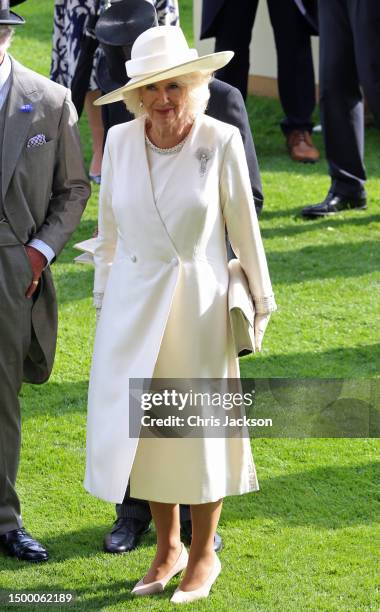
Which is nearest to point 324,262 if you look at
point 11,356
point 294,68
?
point 294,68

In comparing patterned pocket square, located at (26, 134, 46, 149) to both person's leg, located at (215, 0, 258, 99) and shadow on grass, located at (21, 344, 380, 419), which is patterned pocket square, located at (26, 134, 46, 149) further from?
person's leg, located at (215, 0, 258, 99)

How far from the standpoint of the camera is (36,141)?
14.6 feet

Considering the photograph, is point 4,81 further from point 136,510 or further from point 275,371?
point 275,371

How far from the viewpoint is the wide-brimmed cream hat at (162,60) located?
13.2ft

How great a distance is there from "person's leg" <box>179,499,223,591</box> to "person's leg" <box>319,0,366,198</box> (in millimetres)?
4193

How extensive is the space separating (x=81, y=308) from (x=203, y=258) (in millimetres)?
2879

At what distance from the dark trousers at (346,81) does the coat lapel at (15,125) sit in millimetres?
3686

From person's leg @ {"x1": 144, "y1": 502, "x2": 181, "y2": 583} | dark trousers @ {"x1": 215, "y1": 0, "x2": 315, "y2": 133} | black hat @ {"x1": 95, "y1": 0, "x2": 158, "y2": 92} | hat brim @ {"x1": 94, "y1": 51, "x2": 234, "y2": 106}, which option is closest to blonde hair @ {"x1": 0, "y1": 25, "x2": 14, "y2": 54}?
hat brim @ {"x1": 94, "y1": 51, "x2": 234, "y2": 106}

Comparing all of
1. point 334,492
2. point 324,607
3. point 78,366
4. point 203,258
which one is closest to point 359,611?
point 324,607

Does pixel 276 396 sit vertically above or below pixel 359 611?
below

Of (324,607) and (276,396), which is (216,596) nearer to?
(324,607)

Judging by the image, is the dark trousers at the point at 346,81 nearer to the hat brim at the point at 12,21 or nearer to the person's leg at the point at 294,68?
the person's leg at the point at 294,68

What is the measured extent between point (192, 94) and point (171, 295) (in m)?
0.64

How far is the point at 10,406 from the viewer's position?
4668mm
